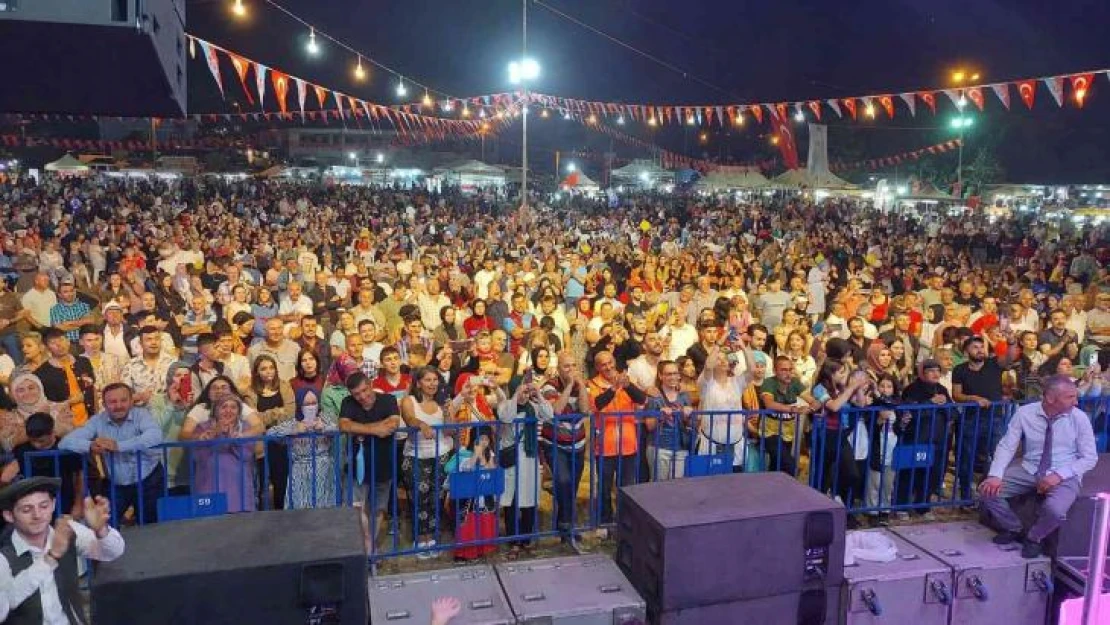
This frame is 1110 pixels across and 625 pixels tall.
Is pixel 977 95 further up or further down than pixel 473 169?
further down

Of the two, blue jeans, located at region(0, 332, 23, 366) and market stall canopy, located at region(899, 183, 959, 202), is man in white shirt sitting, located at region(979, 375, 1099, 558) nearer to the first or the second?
blue jeans, located at region(0, 332, 23, 366)

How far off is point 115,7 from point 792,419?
5197 mm

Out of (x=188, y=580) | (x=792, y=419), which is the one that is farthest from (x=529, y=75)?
(x=188, y=580)

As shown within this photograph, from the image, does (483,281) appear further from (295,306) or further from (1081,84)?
(1081,84)

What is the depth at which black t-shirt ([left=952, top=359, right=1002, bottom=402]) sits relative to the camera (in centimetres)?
689

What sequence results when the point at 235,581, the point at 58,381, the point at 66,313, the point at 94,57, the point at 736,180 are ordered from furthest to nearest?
the point at 736,180 < the point at 66,313 < the point at 58,381 < the point at 235,581 < the point at 94,57

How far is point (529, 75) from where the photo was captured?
2002 centimetres

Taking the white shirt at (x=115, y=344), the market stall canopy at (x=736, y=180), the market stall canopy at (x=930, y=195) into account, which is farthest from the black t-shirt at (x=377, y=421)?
the market stall canopy at (x=930, y=195)

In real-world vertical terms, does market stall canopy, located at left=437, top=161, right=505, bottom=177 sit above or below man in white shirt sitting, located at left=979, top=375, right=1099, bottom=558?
above

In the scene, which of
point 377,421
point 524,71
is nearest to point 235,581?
point 377,421

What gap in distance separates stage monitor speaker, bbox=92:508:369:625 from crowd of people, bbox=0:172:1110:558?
149cm

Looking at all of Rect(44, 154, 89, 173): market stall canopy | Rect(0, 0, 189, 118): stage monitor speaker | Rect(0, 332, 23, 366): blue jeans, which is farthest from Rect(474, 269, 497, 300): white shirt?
Rect(44, 154, 89, 173): market stall canopy

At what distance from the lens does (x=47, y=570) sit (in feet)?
11.0

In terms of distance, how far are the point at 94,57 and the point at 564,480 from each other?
13.4 ft
